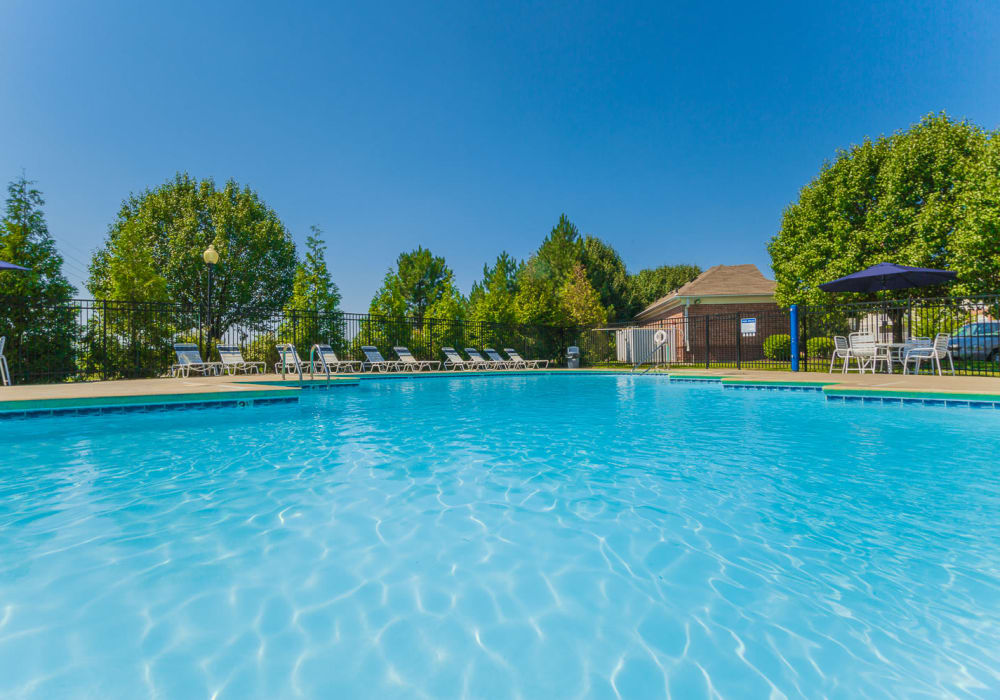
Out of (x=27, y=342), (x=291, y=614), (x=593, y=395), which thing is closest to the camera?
(x=291, y=614)

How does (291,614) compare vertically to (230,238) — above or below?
below

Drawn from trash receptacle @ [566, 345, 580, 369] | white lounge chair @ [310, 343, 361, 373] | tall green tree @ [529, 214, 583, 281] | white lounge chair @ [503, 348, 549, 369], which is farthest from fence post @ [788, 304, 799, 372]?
tall green tree @ [529, 214, 583, 281]

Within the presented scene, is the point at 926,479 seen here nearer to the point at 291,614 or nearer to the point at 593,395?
the point at 291,614

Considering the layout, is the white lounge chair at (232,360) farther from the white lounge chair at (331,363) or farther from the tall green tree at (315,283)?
the tall green tree at (315,283)

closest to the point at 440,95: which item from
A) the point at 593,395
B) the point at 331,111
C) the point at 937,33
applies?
the point at 331,111

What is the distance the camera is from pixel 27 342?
36.5 ft

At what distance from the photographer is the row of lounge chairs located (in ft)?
39.5

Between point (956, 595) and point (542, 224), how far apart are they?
33113mm

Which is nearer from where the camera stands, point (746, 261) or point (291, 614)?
point (291, 614)

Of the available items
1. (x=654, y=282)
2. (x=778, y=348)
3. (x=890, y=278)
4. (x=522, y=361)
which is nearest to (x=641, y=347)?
(x=778, y=348)

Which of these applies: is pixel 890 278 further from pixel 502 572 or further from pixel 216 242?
pixel 216 242

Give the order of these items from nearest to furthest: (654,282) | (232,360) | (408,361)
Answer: (232,360) < (408,361) < (654,282)

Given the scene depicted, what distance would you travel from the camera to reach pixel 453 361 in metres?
16.9

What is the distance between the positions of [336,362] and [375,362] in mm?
1650
